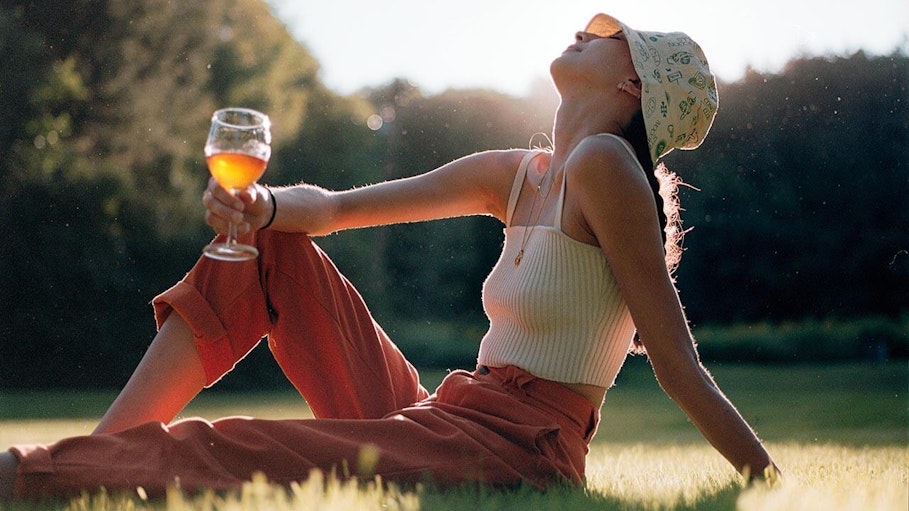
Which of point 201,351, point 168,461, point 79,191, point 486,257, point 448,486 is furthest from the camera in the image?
point 486,257

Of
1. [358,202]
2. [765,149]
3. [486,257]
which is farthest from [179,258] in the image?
[358,202]

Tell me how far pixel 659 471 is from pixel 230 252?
2.01 metres

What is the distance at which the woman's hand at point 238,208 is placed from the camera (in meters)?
2.95

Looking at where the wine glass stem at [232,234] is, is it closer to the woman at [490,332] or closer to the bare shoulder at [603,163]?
the woman at [490,332]

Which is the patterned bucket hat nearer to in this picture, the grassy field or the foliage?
the grassy field

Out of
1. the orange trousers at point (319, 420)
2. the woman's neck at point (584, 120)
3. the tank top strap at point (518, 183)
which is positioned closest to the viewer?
the orange trousers at point (319, 420)

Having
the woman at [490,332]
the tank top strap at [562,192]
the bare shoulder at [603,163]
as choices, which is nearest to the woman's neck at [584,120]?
the woman at [490,332]

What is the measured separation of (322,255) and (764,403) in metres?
12.8

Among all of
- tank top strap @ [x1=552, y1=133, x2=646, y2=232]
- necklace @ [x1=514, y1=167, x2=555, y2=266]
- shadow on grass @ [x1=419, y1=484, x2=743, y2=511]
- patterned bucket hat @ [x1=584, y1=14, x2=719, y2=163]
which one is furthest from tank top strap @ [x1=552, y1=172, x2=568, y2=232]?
shadow on grass @ [x1=419, y1=484, x2=743, y2=511]

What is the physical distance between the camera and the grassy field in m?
2.39

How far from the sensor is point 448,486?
277cm

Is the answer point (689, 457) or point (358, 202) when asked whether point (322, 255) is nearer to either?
point (358, 202)

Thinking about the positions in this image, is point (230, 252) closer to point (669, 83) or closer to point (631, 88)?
point (631, 88)

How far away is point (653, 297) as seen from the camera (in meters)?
2.80
